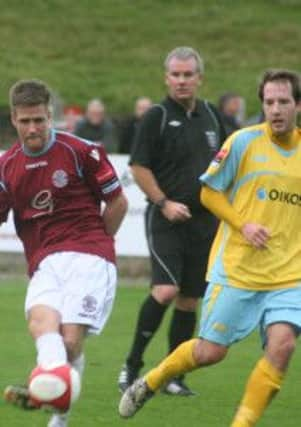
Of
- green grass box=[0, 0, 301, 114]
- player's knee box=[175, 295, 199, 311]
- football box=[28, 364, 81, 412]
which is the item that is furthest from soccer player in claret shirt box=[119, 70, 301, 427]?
green grass box=[0, 0, 301, 114]

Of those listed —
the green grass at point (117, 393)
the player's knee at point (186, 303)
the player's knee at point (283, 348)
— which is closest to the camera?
the player's knee at point (283, 348)

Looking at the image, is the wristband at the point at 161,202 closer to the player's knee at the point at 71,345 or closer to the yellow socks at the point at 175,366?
the yellow socks at the point at 175,366

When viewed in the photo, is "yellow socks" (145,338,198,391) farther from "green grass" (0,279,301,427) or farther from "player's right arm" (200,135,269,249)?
"player's right arm" (200,135,269,249)

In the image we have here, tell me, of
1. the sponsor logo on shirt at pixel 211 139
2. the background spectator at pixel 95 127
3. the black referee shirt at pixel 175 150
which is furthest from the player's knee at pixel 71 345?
the background spectator at pixel 95 127

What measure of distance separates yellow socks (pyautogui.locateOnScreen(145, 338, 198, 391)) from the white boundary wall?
28.3 ft

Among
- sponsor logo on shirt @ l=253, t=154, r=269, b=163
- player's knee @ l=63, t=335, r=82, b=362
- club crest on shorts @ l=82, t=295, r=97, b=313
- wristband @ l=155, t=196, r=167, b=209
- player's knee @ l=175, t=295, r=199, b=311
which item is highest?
sponsor logo on shirt @ l=253, t=154, r=269, b=163

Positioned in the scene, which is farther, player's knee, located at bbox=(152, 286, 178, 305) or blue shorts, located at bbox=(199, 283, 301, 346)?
player's knee, located at bbox=(152, 286, 178, 305)

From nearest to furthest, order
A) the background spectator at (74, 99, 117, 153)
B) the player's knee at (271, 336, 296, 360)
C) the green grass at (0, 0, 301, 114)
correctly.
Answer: the player's knee at (271, 336, 296, 360) → the background spectator at (74, 99, 117, 153) → the green grass at (0, 0, 301, 114)

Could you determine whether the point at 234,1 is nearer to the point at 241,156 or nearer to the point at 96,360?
the point at 96,360

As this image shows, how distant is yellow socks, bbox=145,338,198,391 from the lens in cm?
806

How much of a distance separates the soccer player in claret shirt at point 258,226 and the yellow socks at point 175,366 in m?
0.02

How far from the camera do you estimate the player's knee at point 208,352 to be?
26.1 feet

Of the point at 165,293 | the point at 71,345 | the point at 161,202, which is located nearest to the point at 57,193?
the point at 71,345

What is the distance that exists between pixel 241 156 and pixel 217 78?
69.3ft
